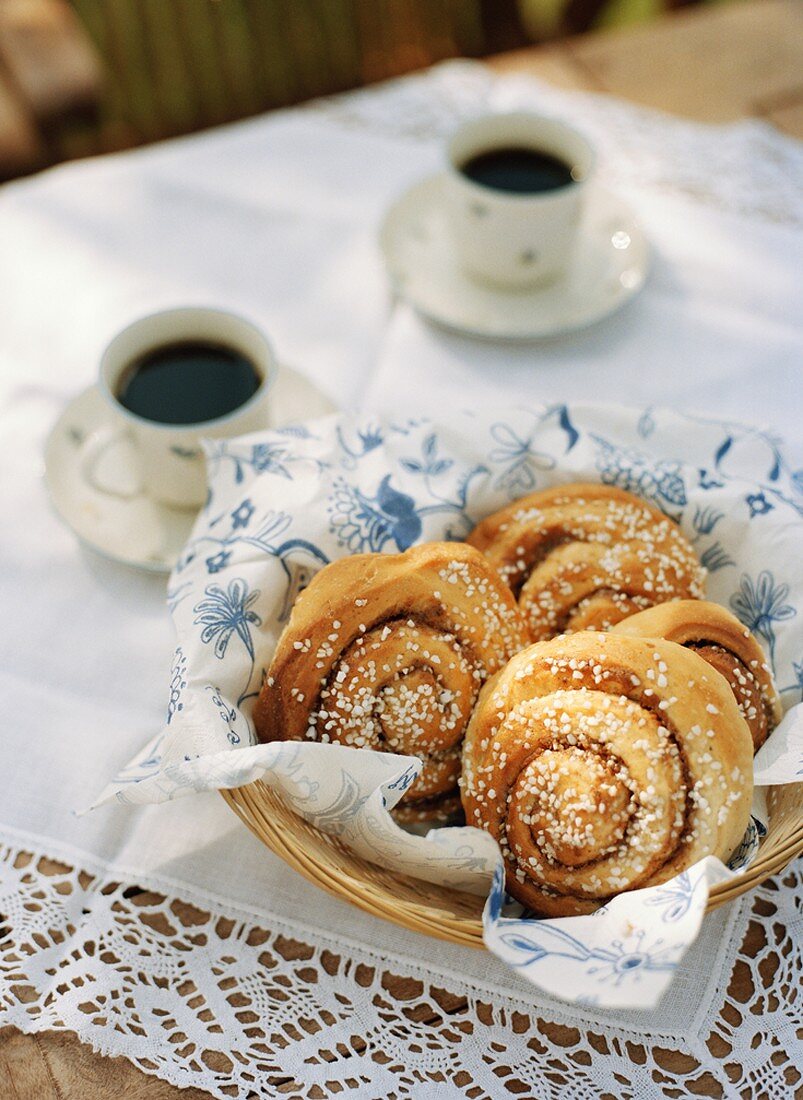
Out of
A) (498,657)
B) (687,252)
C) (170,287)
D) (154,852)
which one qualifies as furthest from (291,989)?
(687,252)

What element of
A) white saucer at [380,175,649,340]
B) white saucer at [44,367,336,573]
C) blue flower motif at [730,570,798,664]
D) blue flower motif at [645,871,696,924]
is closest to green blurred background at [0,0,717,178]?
white saucer at [380,175,649,340]

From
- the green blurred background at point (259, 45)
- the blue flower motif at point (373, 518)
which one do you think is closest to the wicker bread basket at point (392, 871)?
the blue flower motif at point (373, 518)

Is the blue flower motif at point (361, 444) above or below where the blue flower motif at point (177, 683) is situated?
above

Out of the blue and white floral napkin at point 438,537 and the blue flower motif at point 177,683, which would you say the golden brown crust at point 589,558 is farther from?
the blue flower motif at point 177,683

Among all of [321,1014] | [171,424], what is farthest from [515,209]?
[321,1014]

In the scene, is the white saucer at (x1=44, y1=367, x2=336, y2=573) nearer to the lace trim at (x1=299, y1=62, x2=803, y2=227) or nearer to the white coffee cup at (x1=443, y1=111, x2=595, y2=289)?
the white coffee cup at (x1=443, y1=111, x2=595, y2=289)

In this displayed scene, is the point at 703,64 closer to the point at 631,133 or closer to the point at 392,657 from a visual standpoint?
the point at 631,133

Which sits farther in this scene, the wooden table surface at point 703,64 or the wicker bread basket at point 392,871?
the wooden table surface at point 703,64

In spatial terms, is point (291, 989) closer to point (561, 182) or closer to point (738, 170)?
point (561, 182)
